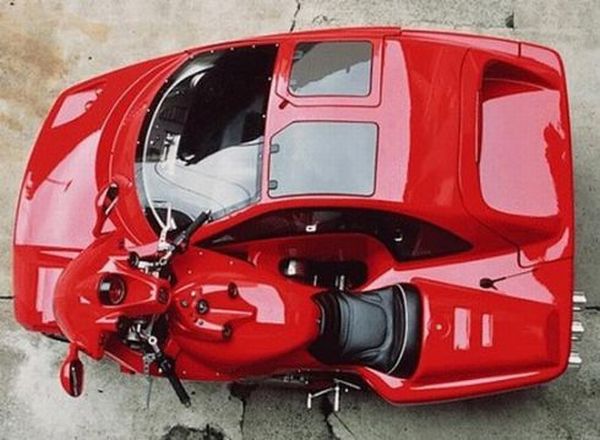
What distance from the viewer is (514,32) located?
5742 mm

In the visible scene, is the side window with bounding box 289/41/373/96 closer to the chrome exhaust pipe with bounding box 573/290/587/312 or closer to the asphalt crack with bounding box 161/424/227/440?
the chrome exhaust pipe with bounding box 573/290/587/312

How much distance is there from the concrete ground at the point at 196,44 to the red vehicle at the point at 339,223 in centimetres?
54

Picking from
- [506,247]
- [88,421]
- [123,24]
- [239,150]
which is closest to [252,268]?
[239,150]

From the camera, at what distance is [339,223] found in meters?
4.52

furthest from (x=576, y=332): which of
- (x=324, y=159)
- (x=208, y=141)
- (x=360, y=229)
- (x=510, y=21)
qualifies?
(x=208, y=141)

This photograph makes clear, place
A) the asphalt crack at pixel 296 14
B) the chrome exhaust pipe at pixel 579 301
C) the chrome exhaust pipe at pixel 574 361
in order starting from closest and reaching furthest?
the chrome exhaust pipe at pixel 574 361
the chrome exhaust pipe at pixel 579 301
the asphalt crack at pixel 296 14

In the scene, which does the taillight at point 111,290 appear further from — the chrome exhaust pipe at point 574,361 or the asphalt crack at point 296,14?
the asphalt crack at point 296,14

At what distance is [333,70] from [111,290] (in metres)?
1.36

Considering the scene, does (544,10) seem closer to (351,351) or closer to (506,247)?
(506,247)

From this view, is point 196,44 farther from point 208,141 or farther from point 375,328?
point 375,328

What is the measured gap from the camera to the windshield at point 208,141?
454cm

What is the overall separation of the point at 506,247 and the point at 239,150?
4.11 ft

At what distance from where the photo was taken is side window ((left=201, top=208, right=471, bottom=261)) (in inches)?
176

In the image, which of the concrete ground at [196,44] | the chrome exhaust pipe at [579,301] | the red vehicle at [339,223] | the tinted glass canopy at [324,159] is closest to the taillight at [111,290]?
the red vehicle at [339,223]
